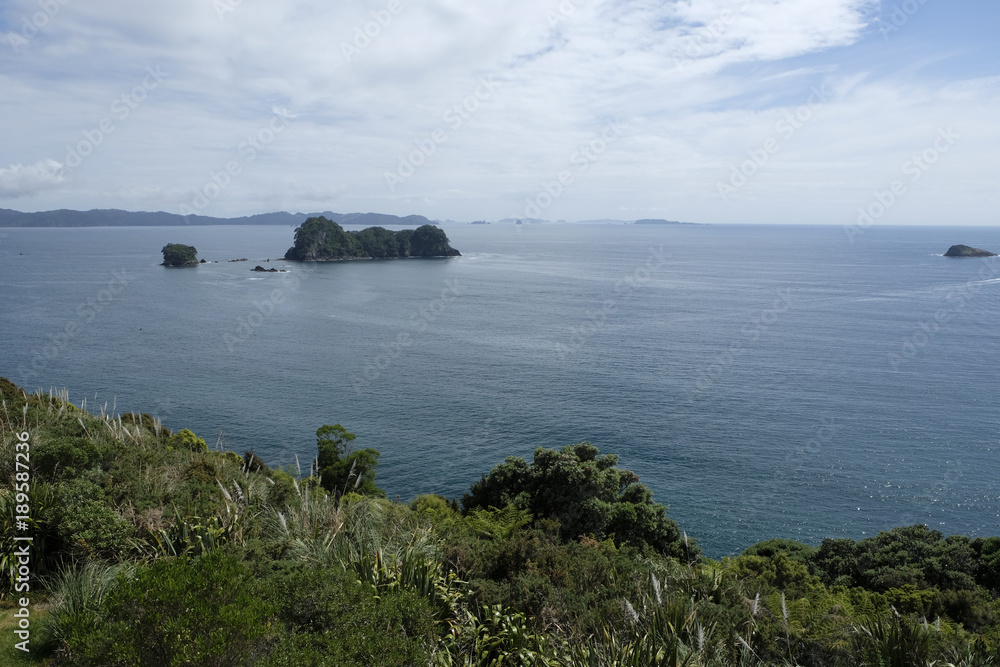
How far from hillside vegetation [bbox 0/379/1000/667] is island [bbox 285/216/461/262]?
471 feet

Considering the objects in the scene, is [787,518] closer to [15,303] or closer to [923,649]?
[923,649]

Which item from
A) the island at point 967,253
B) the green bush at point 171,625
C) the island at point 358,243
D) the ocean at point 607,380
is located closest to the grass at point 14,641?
the green bush at point 171,625

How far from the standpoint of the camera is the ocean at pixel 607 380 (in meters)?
37.8

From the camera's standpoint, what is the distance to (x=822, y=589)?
62.4 ft

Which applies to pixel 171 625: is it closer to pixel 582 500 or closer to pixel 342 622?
pixel 342 622

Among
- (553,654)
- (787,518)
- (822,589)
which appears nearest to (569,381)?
(787,518)

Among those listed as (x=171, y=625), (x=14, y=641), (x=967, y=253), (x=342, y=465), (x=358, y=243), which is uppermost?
(x=967, y=253)

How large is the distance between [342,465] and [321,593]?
26.0 m

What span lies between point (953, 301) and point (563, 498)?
90.4m

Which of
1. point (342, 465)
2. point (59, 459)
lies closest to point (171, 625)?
point (59, 459)

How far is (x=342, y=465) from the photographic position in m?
32.7

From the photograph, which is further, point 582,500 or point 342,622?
point 582,500

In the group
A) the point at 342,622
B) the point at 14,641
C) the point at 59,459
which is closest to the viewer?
the point at 342,622

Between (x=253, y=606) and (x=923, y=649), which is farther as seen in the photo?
(x=923, y=649)
